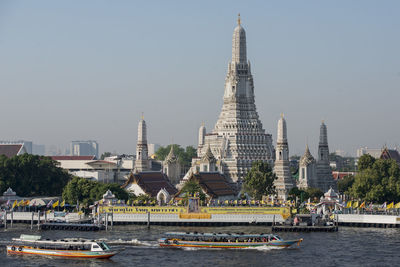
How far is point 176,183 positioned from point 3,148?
131 feet

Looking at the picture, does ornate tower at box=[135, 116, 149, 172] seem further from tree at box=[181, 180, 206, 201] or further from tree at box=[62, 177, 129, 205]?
tree at box=[62, 177, 129, 205]

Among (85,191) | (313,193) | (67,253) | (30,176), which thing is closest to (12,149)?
(30,176)

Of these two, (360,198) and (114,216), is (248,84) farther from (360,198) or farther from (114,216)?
(114,216)

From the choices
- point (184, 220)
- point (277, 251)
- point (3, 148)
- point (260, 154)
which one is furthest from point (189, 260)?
point (3, 148)

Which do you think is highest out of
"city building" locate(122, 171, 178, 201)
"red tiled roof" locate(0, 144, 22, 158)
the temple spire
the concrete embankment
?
the temple spire

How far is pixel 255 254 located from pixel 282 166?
77.1 metres

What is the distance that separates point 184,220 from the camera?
12206cm

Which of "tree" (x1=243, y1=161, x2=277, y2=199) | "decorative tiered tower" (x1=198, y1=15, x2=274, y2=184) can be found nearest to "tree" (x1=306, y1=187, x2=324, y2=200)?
"tree" (x1=243, y1=161, x2=277, y2=199)

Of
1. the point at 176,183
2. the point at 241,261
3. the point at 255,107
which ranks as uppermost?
the point at 255,107

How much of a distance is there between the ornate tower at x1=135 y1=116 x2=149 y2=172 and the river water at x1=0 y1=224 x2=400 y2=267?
219 feet

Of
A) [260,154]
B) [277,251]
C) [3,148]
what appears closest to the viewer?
[277,251]

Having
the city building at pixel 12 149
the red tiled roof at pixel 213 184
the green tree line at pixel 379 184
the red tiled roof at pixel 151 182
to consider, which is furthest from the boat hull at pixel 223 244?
the city building at pixel 12 149

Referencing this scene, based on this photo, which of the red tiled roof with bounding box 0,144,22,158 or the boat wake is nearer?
the boat wake

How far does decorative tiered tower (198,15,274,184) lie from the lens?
177087 mm
